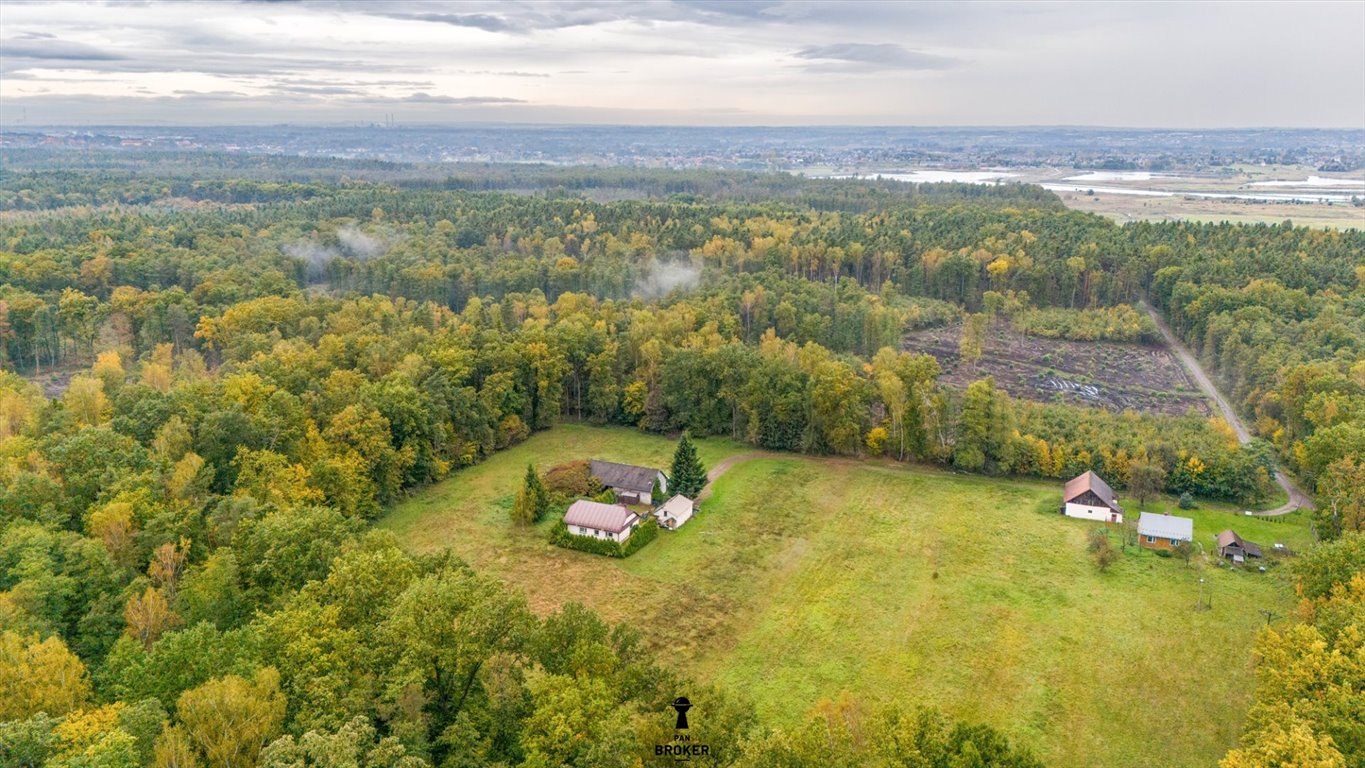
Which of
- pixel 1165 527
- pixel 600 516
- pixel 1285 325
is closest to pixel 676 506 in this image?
pixel 600 516

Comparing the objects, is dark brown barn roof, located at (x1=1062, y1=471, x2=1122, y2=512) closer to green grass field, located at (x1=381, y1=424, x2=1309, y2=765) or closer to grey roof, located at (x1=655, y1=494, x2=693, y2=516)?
green grass field, located at (x1=381, y1=424, x2=1309, y2=765)

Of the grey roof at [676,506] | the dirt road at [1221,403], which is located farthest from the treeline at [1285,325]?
the grey roof at [676,506]

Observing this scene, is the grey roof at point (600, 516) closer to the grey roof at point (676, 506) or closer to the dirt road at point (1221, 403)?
the grey roof at point (676, 506)

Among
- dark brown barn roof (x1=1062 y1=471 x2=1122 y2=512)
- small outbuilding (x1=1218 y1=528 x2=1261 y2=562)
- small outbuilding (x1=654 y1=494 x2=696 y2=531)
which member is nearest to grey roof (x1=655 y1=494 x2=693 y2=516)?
small outbuilding (x1=654 y1=494 x2=696 y2=531)

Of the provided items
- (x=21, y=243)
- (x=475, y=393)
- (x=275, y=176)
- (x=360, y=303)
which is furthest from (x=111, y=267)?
(x=275, y=176)

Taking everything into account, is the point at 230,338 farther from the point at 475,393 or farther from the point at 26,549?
the point at 26,549

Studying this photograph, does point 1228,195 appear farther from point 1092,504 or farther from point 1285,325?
point 1092,504
